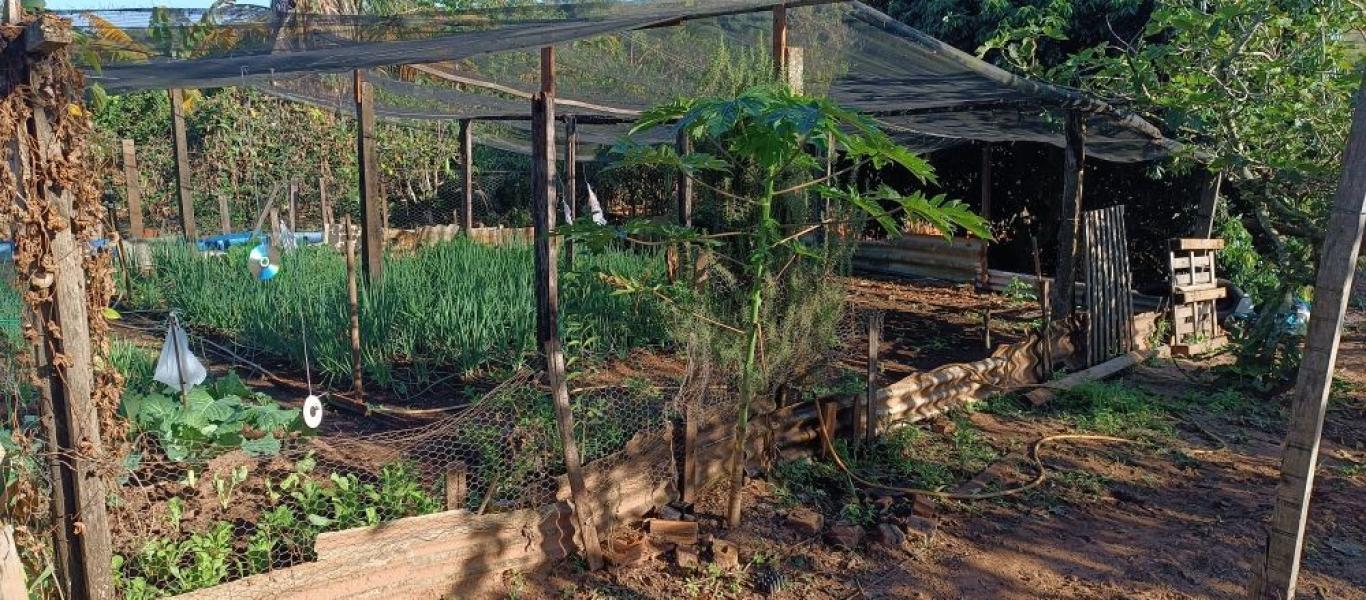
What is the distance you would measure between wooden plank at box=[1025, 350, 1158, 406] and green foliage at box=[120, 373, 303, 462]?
456 cm

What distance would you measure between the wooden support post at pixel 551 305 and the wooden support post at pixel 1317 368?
2.26m

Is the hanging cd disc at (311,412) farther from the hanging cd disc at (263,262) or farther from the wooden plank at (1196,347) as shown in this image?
the wooden plank at (1196,347)

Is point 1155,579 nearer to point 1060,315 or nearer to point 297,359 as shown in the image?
point 1060,315

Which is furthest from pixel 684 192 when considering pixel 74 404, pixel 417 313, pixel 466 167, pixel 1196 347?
pixel 466 167

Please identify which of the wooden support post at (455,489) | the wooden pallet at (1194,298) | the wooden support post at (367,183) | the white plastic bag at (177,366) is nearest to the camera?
the white plastic bag at (177,366)

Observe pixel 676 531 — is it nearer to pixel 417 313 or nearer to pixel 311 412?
pixel 311 412

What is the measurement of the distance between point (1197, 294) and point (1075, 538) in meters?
4.96

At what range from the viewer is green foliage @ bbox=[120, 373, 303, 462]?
11.7ft

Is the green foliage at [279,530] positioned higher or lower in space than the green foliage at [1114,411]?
higher

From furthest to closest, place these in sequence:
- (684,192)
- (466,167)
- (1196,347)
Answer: (466,167) < (1196,347) < (684,192)

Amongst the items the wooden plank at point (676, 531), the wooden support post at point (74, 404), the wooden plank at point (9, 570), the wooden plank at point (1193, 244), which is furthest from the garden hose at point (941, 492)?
the wooden plank at point (1193, 244)

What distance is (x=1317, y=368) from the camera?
8.89ft

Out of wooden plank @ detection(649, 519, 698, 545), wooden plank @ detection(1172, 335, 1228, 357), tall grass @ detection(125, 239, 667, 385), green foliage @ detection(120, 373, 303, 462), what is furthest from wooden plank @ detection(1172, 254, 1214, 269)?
green foliage @ detection(120, 373, 303, 462)

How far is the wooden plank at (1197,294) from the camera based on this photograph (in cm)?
807
